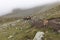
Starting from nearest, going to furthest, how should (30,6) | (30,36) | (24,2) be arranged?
(30,36) < (30,6) < (24,2)

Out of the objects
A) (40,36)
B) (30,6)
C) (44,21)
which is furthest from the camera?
(30,6)

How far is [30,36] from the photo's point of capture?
74.5 ft

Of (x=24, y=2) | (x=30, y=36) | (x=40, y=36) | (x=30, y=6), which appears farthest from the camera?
(x=24, y=2)

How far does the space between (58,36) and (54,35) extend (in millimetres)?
396

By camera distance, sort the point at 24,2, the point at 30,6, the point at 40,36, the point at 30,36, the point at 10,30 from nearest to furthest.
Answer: the point at 40,36
the point at 30,36
the point at 10,30
the point at 30,6
the point at 24,2

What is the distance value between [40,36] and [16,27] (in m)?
7.52

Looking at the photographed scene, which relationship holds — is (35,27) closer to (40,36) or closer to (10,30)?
(10,30)

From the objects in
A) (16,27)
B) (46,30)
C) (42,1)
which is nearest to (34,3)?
(42,1)

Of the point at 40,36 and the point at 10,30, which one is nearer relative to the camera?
the point at 40,36

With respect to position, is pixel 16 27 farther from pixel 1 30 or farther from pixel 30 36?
pixel 30 36

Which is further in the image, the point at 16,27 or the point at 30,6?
the point at 30,6

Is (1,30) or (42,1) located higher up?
(1,30)

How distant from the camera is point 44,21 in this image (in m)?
24.2

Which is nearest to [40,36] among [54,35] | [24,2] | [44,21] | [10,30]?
[54,35]
